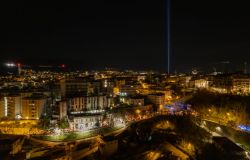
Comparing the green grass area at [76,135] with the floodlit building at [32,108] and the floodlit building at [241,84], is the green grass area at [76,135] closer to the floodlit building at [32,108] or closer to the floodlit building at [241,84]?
the floodlit building at [32,108]

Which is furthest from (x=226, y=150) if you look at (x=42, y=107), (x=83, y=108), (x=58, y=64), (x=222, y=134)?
(x=58, y=64)

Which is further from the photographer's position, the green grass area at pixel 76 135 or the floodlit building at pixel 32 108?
the floodlit building at pixel 32 108

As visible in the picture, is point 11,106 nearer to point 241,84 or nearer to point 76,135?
point 76,135

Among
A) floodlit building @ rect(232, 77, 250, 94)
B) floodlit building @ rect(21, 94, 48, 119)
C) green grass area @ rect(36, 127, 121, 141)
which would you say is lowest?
green grass area @ rect(36, 127, 121, 141)

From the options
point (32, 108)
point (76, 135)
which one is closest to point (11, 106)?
point (32, 108)

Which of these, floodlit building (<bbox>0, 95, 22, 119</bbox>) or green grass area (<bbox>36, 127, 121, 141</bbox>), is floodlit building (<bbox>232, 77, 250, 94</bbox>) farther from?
floodlit building (<bbox>0, 95, 22, 119</bbox>)

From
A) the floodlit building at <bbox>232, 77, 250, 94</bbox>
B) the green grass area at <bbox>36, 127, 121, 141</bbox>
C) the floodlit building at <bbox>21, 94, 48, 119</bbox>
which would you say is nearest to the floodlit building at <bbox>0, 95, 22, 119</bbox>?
the floodlit building at <bbox>21, 94, 48, 119</bbox>

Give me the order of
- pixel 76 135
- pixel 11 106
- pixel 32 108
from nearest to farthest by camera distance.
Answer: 1. pixel 76 135
2. pixel 32 108
3. pixel 11 106

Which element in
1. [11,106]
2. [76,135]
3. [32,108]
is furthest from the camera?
[11,106]

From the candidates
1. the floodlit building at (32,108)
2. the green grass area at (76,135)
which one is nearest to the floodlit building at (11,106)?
the floodlit building at (32,108)

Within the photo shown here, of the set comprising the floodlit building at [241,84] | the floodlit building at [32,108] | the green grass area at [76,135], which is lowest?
the green grass area at [76,135]

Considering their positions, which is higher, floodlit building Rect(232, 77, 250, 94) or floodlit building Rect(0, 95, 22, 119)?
floodlit building Rect(232, 77, 250, 94)
